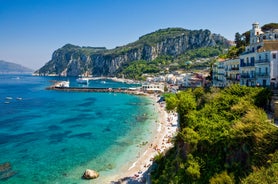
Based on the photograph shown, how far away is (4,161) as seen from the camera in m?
35.9

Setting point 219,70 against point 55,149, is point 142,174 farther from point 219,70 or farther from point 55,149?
point 219,70

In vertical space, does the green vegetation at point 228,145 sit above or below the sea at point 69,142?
above

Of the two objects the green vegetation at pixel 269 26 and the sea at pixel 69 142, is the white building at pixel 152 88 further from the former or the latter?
the green vegetation at pixel 269 26

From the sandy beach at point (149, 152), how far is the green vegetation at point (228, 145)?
4.01 m

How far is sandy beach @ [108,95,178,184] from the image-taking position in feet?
98.1

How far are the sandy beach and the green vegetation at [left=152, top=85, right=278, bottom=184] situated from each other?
13.1 feet

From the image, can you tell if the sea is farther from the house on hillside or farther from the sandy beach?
the house on hillside

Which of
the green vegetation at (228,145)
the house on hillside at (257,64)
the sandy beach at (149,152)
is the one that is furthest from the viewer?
the sandy beach at (149,152)

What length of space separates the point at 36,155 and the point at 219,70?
35772mm

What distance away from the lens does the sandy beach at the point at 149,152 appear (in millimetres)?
29891

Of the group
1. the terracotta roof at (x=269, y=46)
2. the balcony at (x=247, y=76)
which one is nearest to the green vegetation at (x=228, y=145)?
the balcony at (x=247, y=76)

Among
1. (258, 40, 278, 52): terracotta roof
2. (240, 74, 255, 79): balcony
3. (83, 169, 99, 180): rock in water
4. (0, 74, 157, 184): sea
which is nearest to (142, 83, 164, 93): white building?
(0, 74, 157, 184): sea

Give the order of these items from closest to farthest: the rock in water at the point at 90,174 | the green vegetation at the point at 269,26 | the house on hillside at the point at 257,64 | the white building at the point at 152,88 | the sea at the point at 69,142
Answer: the house on hillside at the point at 257,64 → the rock in water at the point at 90,174 → the sea at the point at 69,142 → the green vegetation at the point at 269,26 → the white building at the point at 152,88

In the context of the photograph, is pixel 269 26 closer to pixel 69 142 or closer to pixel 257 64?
pixel 257 64
